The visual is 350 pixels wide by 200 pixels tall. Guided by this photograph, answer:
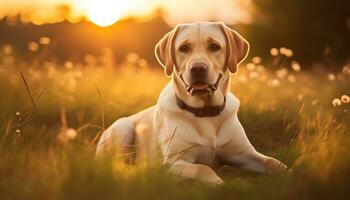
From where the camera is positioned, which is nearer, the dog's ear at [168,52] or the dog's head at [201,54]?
the dog's head at [201,54]

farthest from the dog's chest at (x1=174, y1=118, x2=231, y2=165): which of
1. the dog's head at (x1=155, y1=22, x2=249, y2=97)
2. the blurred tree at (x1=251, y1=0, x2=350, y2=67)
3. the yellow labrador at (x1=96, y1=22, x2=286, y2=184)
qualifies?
the blurred tree at (x1=251, y1=0, x2=350, y2=67)

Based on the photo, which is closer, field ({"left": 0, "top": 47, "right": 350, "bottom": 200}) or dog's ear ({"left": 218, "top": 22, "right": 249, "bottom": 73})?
field ({"left": 0, "top": 47, "right": 350, "bottom": 200})

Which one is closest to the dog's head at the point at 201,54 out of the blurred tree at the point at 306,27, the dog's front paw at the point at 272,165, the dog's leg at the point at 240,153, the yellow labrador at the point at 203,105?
the yellow labrador at the point at 203,105

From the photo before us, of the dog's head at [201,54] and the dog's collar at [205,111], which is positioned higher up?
the dog's head at [201,54]

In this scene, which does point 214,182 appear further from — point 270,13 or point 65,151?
point 270,13

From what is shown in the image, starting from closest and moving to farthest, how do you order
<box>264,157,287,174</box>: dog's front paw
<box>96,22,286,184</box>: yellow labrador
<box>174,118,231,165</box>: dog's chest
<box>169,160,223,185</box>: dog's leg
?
<box>169,160,223,185</box>: dog's leg < <box>264,157,287,174</box>: dog's front paw < <box>96,22,286,184</box>: yellow labrador < <box>174,118,231,165</box>: dog's chest

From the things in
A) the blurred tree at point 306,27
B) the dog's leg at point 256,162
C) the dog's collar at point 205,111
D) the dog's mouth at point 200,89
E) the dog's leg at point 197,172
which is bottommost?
the blurred tree at point 306,27

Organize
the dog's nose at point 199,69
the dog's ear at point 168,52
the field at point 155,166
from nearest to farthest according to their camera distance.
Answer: the field at point 155,166 → the dog's nose at point 199,69 → the dog's ear at point 168,52

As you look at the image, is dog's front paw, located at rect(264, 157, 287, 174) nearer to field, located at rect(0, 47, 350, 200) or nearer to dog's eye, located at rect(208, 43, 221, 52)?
field, located at rect(0, 47, 350, 200)

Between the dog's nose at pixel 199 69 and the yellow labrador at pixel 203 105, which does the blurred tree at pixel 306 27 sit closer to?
the yellow labrador at pixel 203 105

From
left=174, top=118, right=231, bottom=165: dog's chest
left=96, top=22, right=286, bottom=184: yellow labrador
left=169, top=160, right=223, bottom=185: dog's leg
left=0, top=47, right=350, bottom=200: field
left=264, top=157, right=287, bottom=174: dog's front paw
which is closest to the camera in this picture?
left=0, top=47, right=350, bottom=200: field

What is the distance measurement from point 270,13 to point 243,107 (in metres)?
8.02

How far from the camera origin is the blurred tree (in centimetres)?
1478

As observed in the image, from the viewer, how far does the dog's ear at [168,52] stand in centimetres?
561
